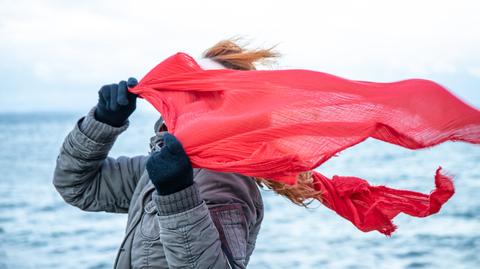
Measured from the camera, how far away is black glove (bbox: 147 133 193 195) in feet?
6.88

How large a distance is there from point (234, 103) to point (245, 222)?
376mm

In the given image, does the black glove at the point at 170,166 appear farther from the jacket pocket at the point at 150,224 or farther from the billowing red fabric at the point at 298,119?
the jacket pocket at the point at 150,224

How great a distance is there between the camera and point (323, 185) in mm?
2473

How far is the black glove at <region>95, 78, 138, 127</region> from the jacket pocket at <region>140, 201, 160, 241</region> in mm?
364

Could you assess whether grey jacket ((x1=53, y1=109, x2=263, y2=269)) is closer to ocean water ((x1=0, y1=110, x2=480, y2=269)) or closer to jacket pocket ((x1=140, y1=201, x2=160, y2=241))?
jacket pocket ((x1=140, y1=201, x2=160, y2=241))

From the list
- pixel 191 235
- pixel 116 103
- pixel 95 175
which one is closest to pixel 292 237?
pixel 95 175

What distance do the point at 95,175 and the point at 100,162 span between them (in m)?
0.06

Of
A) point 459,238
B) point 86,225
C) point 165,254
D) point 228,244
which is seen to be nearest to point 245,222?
point 228,244

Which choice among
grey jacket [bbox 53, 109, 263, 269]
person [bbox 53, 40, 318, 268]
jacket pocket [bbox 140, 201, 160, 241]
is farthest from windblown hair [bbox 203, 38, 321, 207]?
jacket pocket [bbox 140, 201, 160, 241]

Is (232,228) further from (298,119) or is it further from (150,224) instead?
(298,119)

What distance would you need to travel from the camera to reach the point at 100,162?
8.86 ft

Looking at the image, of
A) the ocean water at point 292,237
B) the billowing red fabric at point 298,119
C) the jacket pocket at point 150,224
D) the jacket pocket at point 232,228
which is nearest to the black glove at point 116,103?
the billowing red fabric at point 298,119

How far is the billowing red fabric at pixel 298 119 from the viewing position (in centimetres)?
203

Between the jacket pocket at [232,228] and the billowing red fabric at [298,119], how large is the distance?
238 mm
